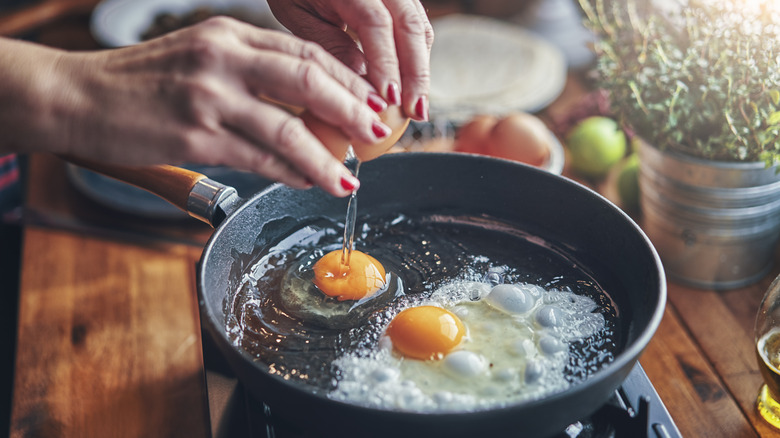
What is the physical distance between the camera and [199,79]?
2.48ft

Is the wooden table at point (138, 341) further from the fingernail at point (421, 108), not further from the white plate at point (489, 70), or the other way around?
the white plate at point (489, 70)

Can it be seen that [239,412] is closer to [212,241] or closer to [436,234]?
[212,241]

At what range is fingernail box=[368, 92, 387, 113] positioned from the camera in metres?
0.89

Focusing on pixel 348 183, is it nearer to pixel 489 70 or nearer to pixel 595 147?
pixel 595 147

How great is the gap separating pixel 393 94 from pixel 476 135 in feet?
3.01

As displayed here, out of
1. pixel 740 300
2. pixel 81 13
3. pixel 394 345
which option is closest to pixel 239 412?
pixel 394 345

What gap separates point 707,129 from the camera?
1377 millimetres

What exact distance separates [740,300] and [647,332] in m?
0.77

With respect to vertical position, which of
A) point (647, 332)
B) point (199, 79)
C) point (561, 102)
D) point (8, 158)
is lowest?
point (8, 158)

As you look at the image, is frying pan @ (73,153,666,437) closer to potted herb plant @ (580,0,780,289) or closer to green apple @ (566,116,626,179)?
potted herb plant @ (580,0,780,289)

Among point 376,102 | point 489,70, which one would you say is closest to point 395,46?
point 376,102

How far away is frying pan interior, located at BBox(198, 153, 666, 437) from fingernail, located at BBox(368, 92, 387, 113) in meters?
0.33

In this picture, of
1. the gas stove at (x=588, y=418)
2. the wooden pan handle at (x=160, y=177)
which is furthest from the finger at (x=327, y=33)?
the gas stove at (x=588, y=418)

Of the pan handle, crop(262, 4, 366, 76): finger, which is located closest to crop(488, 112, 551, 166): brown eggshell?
Result: crop(262, 4, 366, 76): finger
